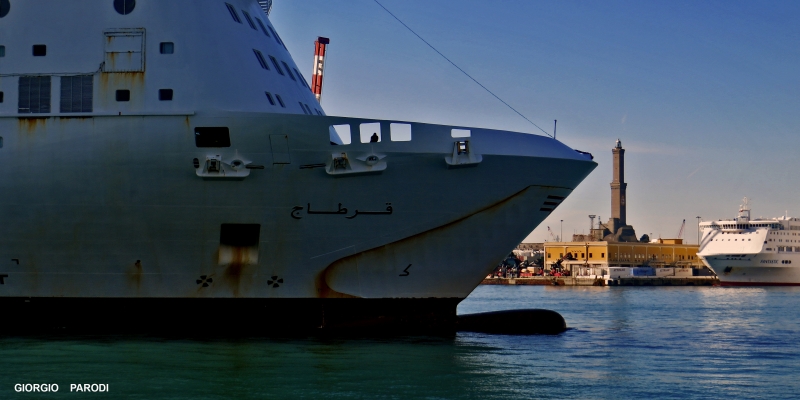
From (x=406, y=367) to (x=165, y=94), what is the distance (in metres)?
9.38

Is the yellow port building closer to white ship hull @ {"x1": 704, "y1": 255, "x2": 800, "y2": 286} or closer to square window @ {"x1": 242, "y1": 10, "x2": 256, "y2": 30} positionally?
white ship hull @ {"x1": 704, "y1": 255, "x2": 800, "y2": 286}

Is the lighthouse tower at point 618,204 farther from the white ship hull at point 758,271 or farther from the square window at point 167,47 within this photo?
the square window at point 167,47

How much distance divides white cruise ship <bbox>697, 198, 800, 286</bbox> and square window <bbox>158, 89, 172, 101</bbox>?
319 feet

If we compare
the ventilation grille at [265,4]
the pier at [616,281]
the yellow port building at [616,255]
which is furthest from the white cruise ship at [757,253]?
the ventilation grille at [265,4]

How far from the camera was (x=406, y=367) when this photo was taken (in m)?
18.5

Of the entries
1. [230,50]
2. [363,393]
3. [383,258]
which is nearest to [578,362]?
[383,258]

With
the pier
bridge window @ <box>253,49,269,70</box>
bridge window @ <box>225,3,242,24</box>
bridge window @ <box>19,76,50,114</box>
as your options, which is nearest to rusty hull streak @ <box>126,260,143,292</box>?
bridge window @ <box>19,76,50,114</box>

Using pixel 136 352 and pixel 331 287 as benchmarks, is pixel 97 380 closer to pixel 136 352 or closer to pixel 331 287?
pixel 136 352

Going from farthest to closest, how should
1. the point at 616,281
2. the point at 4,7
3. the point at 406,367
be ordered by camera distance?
the point at 616,281
the point at 4,7
the point at 406,367

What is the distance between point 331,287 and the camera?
22.7 meters

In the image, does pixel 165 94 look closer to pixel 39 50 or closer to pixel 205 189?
pixel 205 189

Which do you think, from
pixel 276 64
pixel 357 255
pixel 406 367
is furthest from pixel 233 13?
pixel 406 367

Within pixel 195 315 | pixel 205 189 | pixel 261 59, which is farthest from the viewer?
pixel 261 59

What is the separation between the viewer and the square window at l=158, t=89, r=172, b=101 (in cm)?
2194
